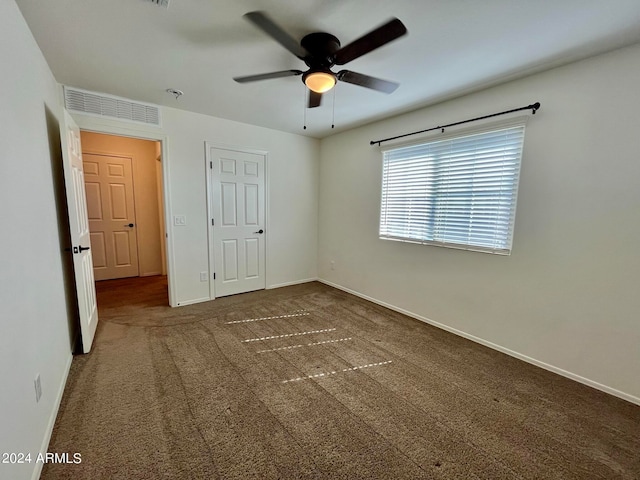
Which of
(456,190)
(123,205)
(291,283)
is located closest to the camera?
(456,190)

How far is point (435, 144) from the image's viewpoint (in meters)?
2.95

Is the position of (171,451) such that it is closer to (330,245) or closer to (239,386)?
(239,386)

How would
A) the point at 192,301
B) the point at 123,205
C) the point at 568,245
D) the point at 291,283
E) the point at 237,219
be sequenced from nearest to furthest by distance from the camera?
1. the point at 568,245
2. the point at 192,301
3. the point at 237,219
4. the point at 291,283
5. the point at 123,205

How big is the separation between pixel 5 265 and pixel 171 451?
120cm

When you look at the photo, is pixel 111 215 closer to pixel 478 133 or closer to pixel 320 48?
pixel 320 48

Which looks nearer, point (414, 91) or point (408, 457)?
point (408, 457)

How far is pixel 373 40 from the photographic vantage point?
1.54 m

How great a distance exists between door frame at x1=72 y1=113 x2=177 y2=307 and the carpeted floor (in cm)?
86

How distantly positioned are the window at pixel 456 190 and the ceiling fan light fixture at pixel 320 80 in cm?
160

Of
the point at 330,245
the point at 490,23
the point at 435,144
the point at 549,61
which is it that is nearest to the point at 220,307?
the point at 330,245

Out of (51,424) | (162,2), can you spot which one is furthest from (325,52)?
(51,424)

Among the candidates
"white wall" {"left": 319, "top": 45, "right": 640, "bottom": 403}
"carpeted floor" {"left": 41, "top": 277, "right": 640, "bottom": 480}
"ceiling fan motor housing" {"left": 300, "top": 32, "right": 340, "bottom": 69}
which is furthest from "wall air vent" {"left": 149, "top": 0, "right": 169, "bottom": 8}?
"white wall" {"left": 319, "top": 45, "right": 640, "bottom": 403}

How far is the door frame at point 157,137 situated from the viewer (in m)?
2.81

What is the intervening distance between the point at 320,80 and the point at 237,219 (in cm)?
252
